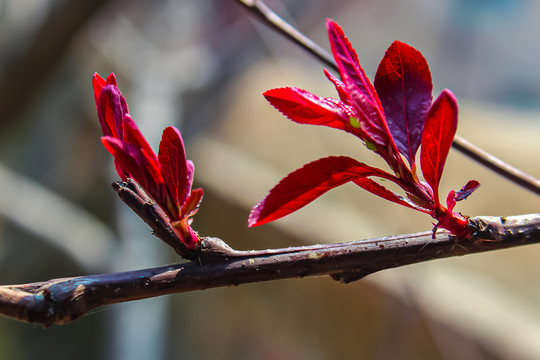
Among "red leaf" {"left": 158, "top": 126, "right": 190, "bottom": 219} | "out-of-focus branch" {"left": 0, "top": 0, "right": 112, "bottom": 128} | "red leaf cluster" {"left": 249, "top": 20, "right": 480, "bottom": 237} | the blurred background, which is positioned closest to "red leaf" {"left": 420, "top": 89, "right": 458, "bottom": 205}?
"red leaf cluster" {"left": 249, "top": 20, "right": 480, "bottom": 237}

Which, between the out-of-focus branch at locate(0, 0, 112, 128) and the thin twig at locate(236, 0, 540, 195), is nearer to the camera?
the thin twig at locate(236, 0, 540, 195)

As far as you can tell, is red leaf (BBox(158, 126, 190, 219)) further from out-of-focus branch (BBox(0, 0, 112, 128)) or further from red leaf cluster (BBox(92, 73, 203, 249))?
out-of-focus branch (BBox(0, 0, 112, 128))

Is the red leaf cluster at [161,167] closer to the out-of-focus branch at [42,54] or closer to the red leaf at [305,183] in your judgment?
the red leaf at [305,183]

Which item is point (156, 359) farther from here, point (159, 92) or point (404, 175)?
point (404, 175)

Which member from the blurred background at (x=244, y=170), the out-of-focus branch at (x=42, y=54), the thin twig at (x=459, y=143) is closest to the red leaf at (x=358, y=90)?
the thin twig at (x=459, y=143)

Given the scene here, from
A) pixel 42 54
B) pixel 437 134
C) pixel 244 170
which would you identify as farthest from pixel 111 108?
pixel 244 170

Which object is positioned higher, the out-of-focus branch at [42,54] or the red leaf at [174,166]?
the out-of-focus branch at [42,54]

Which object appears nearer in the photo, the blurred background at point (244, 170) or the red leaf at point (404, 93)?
the red leaf at point (404, 93)
